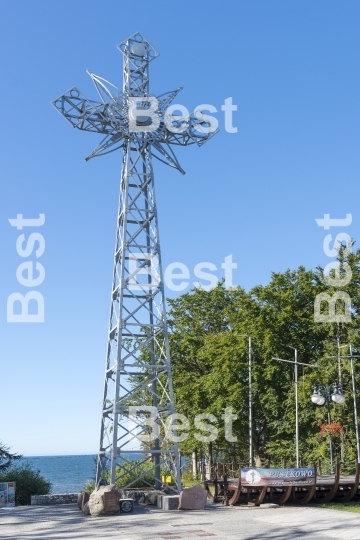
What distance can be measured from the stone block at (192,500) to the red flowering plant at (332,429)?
17654 millimetres

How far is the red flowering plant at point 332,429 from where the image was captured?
38356 millimetres

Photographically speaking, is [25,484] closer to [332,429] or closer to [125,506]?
[125,506]

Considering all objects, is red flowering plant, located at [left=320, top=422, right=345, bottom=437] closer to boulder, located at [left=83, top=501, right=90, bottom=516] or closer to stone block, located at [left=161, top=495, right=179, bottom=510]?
stone block, located at [left=161, top=495, right=179, bottom=510]

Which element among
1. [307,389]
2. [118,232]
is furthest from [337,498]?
[307,389]

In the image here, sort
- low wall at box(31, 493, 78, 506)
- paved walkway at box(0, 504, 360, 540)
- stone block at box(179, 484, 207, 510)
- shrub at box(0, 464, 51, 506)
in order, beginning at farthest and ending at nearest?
shrub at box(0, 464, 51, 506)
low wall at box(31, 493, 78, 506)
stone block at box(179, 484, 207, 510)
paved walkway at box(0, 504, 360, 540)

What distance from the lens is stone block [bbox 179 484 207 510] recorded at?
22.2m

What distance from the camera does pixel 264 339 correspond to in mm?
42781

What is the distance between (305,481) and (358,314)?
2234 cm

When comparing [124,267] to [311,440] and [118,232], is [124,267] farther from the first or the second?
[311,440]

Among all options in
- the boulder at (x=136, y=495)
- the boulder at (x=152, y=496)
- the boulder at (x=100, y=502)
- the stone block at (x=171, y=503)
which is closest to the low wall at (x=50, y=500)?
the boulder at (x=136, y=495)

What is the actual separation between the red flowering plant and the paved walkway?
16282 mm

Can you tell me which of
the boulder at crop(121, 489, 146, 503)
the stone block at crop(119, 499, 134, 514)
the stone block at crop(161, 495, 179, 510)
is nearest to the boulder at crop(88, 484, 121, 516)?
the stone block at crop(119, 499, 134, 514)

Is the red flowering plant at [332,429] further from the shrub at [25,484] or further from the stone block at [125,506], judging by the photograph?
the stone block at [125,506]

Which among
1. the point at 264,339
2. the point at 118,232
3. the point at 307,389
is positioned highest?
the point at 118,232
